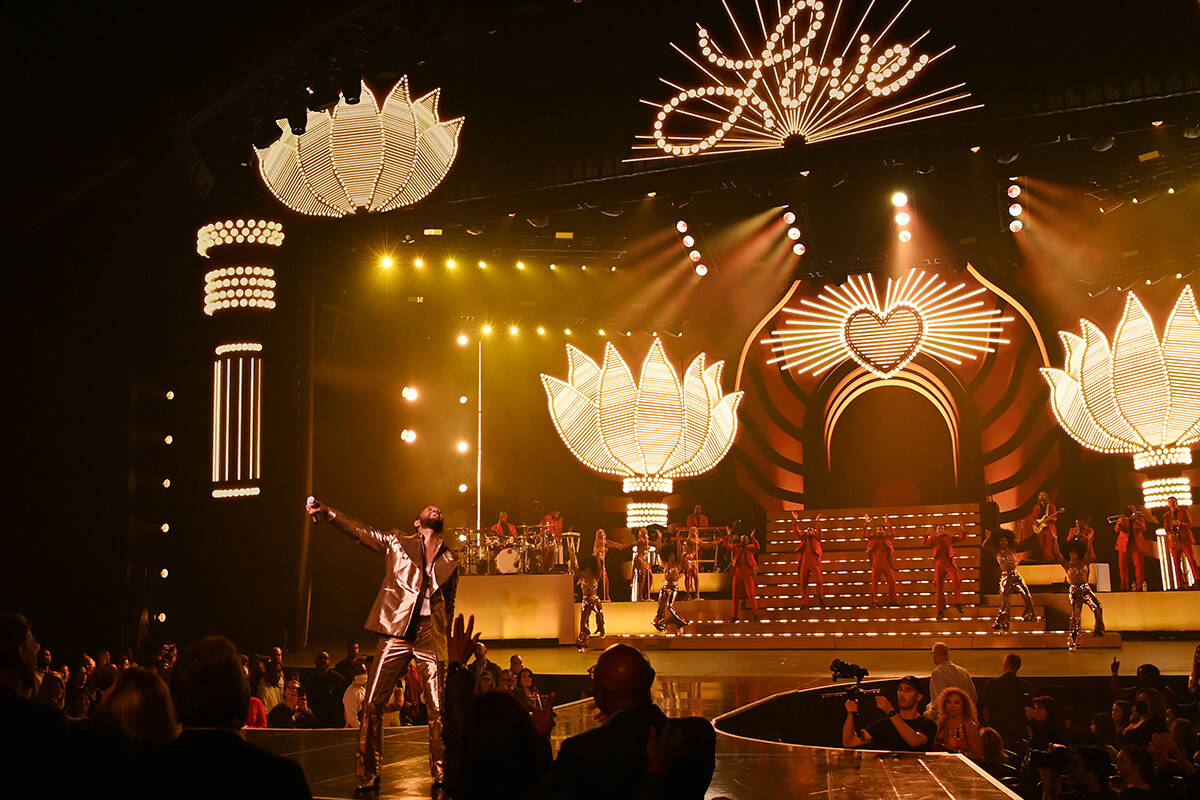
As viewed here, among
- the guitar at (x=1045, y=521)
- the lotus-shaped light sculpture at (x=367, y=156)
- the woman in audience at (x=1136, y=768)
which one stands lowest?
the woman in audience at (x=1136, y=768)

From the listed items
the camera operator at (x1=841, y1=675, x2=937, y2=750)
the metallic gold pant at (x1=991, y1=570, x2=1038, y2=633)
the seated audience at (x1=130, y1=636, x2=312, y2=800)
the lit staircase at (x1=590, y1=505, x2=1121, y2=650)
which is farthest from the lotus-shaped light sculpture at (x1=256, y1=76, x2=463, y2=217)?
the metallic gold pant at (x1=991, y1=570, x2=1038, y2=633)

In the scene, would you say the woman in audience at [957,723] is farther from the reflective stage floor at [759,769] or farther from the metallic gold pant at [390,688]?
the metallic gold pant at [390,688]

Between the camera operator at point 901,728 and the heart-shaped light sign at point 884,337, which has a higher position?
the heart-shaped light sign at point 884,337

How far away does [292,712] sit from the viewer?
1001 centimetres

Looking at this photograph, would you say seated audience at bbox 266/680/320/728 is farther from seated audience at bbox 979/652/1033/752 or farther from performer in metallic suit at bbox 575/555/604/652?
performer in metallic suit at bbox 575/555/604/652

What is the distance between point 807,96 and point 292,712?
30.1 ft

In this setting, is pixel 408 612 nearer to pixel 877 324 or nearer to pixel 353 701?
pixel 353 701

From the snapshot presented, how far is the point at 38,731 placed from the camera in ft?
8.30

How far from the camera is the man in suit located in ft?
8.97

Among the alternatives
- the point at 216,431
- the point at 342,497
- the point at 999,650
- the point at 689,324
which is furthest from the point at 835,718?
the point at 689,324

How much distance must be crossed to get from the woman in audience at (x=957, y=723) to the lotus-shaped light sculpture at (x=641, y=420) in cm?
944

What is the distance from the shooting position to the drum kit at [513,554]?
19.2m

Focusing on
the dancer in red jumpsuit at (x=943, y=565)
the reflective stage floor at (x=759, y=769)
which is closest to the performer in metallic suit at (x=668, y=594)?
the dancer in red jumpsuit at (x=943, y=565)

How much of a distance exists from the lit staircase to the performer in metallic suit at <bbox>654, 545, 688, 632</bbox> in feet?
0.85
